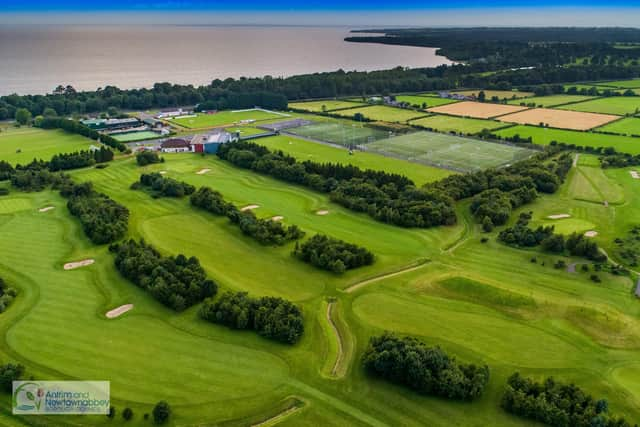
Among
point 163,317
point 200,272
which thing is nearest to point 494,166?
point 200,272

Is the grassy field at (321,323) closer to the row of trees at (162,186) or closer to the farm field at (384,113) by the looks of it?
the row of trees at (162,186)

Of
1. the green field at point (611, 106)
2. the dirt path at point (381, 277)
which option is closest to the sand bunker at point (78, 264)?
the dirt path at point (381, 277)

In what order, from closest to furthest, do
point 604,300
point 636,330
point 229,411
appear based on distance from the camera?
point 229,411 < point 636,330 < point 604,300

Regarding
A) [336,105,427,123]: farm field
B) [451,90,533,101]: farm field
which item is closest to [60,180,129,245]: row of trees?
[336,105,427,123]: farm field

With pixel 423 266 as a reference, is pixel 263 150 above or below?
above

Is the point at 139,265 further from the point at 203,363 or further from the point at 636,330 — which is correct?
the point at 636,330

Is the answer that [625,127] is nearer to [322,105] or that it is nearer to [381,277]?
[322,105]
